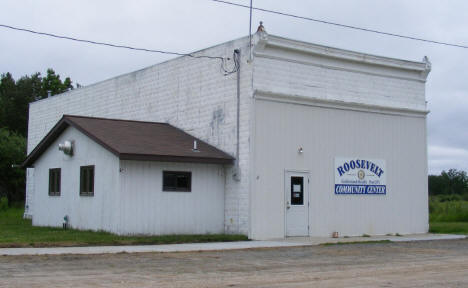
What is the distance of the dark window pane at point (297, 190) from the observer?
75.7 feet

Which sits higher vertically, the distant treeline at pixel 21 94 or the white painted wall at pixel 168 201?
the distant treeline at pixel 21 94

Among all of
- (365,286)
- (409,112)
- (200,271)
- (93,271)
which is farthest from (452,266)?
(409,112)

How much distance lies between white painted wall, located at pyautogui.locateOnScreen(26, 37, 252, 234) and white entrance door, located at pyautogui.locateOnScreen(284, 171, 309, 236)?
5.39 feet

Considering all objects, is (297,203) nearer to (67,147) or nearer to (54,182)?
(67,147)

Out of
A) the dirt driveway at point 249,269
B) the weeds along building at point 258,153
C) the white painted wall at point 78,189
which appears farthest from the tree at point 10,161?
the dirt driveway at point 249,269

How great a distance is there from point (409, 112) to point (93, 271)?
56.2ft

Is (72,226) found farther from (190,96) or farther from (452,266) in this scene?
(452,266)

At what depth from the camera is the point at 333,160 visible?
79.0 ft

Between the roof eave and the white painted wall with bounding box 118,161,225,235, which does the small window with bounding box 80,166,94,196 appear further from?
the roof eave

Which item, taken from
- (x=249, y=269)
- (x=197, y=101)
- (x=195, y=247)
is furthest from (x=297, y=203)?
(x=249, y=269)

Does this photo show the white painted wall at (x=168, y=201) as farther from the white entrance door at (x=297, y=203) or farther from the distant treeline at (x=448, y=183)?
the distant treeline at (x=448, y=183)

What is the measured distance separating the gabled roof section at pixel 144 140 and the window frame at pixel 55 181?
128 cm

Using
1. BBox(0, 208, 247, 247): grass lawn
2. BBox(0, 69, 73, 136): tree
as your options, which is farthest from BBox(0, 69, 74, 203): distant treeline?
BBox(0, 208, 247, 247): grass lawn

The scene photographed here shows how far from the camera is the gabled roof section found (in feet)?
69.9
